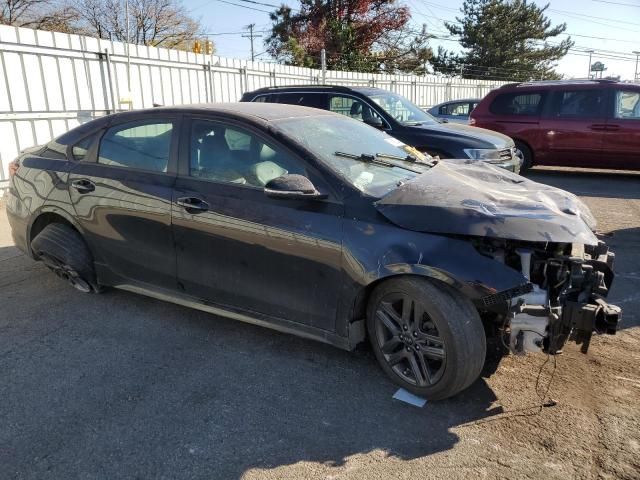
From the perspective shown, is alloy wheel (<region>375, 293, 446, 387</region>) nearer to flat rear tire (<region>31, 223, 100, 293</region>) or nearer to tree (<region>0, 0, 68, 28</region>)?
flat rear tire (<region>31, 223, 100, 293</region>)

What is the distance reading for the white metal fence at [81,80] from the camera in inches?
316

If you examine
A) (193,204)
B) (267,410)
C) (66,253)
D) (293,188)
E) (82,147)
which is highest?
(82,147)

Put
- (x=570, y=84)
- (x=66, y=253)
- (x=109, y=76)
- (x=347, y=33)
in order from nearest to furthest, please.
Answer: (x=66, y=253)
(x=109, y=76)
(x=570, y=84)
(x=347, y=33)

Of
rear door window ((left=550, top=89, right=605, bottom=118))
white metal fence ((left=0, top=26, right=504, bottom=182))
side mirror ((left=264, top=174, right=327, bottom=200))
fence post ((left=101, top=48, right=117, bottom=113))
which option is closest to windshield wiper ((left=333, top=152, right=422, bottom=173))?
side mirror ((left=264, top=174, right=327, bottom=200))

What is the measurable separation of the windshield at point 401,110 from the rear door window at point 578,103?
3.23 metres

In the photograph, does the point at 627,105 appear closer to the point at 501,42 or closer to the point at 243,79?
the point at 243,79

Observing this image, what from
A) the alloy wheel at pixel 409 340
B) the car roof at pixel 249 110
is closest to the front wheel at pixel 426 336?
the alloy wheel at pixel 409 340

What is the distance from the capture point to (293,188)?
307cm

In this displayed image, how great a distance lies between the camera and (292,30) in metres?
33.5

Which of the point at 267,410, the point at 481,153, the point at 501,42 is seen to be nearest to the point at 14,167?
the point at 267,410

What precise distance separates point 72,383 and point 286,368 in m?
1.33

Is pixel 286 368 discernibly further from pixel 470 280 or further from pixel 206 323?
pixel 470 280

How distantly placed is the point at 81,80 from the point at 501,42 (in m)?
44.5

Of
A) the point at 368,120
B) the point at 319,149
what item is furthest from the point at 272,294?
the point at 368,120
